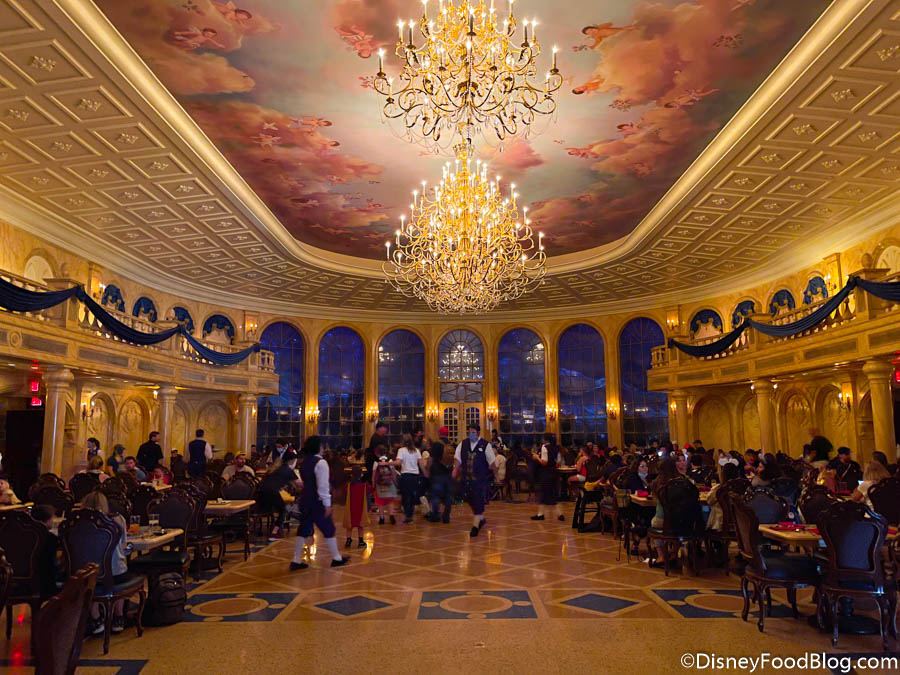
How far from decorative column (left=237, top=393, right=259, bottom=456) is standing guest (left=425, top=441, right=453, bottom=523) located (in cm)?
900

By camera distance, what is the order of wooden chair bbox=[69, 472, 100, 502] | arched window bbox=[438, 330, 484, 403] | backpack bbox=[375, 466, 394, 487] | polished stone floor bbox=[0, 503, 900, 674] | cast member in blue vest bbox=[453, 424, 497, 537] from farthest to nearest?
arched window bbox=[438, 330, 484, 403] < backpack bbox=[375, 466, 394, 487] < cast member in blue vest bbox=[453, 424, 497, 537] < wooden chair bbox=[69, 472, 100, 502] < polished stone floor bbox=[0, 503, 900, 674]

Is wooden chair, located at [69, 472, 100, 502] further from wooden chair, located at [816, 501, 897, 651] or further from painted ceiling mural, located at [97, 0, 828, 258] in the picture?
wooden chair, located at [816, 501, 897, 651]

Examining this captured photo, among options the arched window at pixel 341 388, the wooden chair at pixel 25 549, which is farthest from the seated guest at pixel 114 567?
the arched window at pixel 341 388

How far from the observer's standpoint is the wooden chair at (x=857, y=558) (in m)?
5.02

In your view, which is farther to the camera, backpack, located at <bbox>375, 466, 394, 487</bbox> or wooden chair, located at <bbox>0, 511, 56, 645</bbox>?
backpack, located at <bbox>375, 466, 394, 487</bbox>

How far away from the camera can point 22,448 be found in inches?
627

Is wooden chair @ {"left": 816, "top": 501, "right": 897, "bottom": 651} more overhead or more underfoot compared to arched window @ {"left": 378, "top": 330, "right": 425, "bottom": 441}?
more underfoot

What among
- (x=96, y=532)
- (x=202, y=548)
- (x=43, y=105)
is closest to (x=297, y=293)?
(x=43, y=105)

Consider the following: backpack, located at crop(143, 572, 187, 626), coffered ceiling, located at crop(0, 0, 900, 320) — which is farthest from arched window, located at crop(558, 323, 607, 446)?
backpack, located at crop(143, 572, 187, 626)

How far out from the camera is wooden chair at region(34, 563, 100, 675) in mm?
2889

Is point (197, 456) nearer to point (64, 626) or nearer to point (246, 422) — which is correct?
point (246, 422)

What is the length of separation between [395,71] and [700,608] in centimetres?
796

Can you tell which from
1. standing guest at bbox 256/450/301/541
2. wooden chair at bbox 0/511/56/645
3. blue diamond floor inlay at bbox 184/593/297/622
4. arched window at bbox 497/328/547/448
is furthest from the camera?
arched window at bbox 497/328/547/448

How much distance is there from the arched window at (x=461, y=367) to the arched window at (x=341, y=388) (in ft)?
9.53
